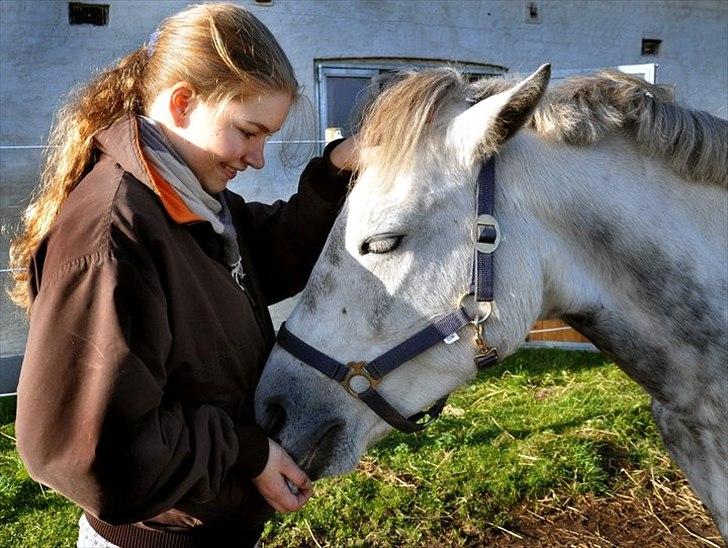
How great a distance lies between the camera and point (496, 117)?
1.51m

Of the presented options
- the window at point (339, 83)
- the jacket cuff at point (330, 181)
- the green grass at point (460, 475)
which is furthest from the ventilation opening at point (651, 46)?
the jacket cuff at point (330, 181)

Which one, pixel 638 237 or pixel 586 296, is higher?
pixel 638 237

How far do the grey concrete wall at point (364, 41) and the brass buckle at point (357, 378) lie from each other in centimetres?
339

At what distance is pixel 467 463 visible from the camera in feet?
11.6

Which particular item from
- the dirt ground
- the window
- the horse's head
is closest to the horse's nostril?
the horse's head

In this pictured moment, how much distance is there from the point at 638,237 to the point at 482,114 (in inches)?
18.5

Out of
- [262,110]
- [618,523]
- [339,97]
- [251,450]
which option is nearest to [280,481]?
[251,450]

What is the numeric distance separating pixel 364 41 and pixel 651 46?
3.27 m

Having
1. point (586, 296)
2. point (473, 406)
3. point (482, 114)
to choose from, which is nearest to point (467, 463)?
point (473, 406)

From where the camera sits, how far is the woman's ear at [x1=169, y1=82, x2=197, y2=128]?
4.74 feet

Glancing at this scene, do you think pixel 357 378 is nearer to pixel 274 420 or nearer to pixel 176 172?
pixel 274 420

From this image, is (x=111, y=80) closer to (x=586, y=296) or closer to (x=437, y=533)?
(x=586, y=296)

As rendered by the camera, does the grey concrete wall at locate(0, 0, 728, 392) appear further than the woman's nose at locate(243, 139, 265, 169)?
Yes

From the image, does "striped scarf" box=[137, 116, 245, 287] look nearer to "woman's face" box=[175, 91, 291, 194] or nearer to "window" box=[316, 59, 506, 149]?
"woman's face" box=[175, 91, 291, 194]
